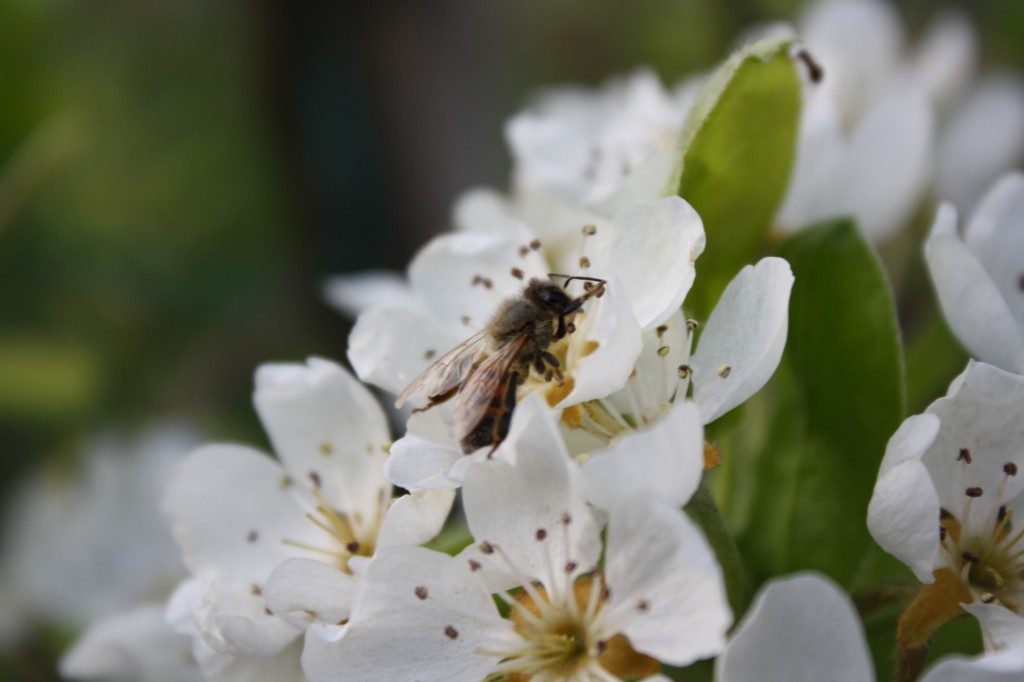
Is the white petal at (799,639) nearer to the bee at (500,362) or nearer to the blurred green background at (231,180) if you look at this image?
the bee at (500,362)

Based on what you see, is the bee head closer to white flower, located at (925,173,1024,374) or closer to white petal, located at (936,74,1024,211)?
white flower, located at (925,173,1024,374)

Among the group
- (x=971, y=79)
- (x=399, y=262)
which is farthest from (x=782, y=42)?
(x=399, y=262)

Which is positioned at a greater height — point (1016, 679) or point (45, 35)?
point (45, 35)

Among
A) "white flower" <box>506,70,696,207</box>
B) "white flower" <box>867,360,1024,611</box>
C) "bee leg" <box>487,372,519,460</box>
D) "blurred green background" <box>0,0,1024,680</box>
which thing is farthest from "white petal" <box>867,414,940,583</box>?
"blurred green background" <box>0,0,1024,680</box>

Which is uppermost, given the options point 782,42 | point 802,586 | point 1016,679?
point 782,42

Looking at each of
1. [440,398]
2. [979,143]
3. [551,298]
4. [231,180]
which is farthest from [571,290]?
[231,180]

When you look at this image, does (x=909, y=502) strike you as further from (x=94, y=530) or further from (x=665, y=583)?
(x=94, y=530)

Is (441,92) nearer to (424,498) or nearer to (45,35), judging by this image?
(45,35)
